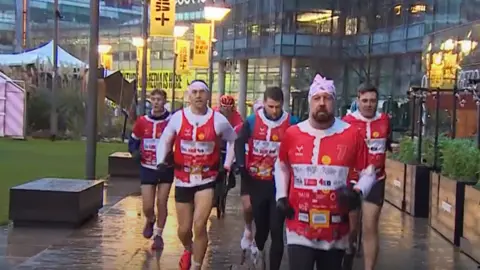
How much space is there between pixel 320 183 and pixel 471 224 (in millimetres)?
5642

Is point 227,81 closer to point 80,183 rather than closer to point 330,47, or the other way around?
point 330,47

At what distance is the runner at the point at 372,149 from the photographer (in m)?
8.66

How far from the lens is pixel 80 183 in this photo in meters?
12.6

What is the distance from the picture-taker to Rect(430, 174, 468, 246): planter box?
11.5 meters

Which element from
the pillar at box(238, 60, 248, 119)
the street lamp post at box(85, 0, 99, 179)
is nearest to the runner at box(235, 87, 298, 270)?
the street lamp post at box(85, 0, 99, 179)

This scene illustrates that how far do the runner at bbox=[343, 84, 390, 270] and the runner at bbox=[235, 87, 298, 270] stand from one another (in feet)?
2.47

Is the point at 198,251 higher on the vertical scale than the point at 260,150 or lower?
lower

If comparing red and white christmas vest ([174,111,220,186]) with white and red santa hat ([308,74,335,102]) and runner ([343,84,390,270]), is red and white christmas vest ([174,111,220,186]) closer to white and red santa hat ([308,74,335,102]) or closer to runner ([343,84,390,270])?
runner ([343,84,390,270])

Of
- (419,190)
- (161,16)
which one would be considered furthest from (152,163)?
(161,16)

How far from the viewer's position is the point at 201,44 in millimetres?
34969

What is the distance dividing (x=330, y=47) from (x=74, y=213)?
48692mm

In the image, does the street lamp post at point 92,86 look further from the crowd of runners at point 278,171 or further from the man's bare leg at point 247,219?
the man's bare leg at point 247,219

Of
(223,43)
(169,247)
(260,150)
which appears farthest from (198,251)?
(223,43)

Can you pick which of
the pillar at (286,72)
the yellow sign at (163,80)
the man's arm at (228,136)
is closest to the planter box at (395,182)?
the man's arm at (228,136)
